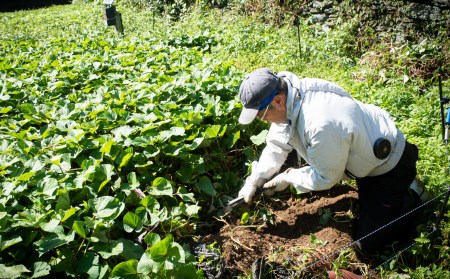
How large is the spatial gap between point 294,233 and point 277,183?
0.38 meters

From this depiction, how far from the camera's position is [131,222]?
2.34m

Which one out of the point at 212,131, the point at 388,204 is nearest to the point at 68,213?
the point at 212,131

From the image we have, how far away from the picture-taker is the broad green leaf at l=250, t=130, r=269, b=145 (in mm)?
3271

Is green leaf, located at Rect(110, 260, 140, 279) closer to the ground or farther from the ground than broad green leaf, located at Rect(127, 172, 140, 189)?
closer to the ground

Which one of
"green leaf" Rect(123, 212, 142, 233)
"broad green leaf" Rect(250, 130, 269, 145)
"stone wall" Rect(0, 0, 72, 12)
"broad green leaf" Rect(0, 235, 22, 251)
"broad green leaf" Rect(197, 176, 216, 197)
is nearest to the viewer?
"broad green leaf" Rect(0, 235, 22, 251)

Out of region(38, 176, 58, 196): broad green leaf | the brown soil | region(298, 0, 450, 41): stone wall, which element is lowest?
the brown soil

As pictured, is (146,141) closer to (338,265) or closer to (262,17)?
(338,265)

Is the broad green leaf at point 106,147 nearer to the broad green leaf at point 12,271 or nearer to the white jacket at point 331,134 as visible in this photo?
the broad green leaf at point 12,271

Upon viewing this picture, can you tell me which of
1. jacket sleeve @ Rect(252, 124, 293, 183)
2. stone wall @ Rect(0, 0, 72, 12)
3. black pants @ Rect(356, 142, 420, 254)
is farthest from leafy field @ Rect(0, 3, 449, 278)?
stone wall @ Rect(0, 0, 72, 12)

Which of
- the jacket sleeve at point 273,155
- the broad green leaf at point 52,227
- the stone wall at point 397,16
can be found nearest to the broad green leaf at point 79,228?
the broad green leaf at point 52,227

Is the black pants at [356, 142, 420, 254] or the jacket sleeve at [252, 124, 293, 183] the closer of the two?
the black pants at [356, 142, 420, 254]

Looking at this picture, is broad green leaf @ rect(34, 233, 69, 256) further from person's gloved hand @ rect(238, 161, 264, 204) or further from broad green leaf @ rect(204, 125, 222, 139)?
broad green leaf @ rect(204, 125, 222, 139)

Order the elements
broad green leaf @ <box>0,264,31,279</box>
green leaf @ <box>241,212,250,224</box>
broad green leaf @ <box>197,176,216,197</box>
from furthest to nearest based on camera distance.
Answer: broad green leaf @ <box>197,176,216,197</box> < green leaf @ <box>241,212,250,224</box> < broad green leaf @ <box>0,264,31,279</box>

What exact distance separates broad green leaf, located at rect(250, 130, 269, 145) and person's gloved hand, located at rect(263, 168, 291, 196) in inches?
22.1
